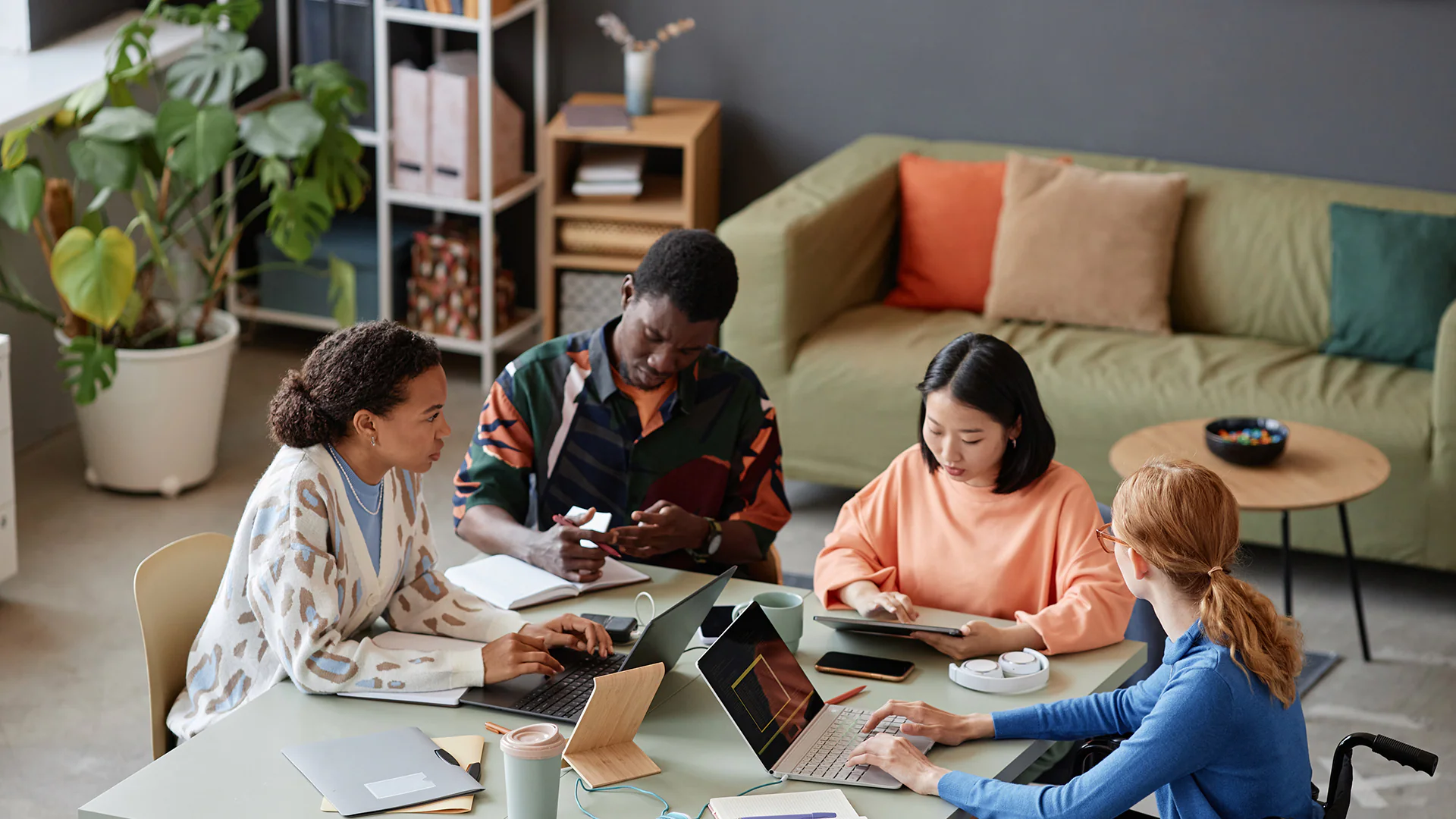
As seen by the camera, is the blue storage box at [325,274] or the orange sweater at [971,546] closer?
the orange sweater at [971,546]

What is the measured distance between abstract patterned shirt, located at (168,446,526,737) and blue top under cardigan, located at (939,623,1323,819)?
2.30 ft

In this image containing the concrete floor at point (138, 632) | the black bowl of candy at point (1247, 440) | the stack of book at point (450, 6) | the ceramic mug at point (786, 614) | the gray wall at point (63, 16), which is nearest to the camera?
the ceramic mug at point (786, 614)

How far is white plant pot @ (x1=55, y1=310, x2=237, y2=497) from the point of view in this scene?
403 cm

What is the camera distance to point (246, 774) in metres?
1.76

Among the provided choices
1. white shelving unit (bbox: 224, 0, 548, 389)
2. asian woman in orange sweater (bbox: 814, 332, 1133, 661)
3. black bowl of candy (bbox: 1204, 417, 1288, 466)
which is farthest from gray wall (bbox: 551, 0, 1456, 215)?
asian woman in orange sweater (bbox: 814, 332, 1133, 661)

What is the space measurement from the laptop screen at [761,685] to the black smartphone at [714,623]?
247mm

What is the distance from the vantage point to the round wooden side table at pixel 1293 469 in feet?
10.7

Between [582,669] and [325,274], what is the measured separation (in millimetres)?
3167

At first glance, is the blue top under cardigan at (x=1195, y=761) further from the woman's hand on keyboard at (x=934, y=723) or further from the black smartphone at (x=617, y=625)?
the black smartphone at (x=617, y=625)

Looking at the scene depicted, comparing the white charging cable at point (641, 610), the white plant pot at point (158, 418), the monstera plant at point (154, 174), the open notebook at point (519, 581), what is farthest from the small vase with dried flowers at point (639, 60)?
the white charging cable at point (641, 610)

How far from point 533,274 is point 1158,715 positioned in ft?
12.8

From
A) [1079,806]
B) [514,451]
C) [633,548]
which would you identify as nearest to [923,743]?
[1079,806]

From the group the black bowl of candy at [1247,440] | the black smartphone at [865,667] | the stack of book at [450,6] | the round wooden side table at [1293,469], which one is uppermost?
the stack of book at [450,6]

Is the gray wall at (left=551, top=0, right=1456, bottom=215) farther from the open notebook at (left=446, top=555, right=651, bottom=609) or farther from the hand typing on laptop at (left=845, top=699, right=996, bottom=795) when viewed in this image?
the hand typing on laptop at (left=845, top=699, right=996, bottom=795)
